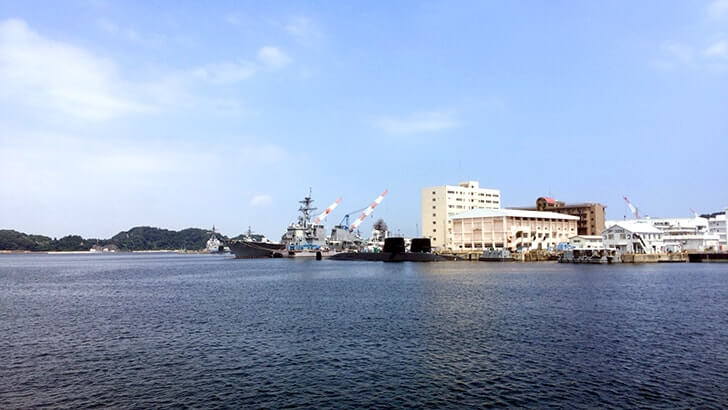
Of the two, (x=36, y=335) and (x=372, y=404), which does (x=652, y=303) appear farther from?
(x=36, y=335)

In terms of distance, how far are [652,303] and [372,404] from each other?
34922 mm

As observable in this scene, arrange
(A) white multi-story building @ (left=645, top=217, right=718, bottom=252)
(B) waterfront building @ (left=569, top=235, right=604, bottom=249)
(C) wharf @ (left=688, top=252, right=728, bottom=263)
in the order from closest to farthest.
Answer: (C) wharf @ (left=688, top=252, right=728, bottom=263) < (A) white multi-story building @ (left=645, top=217, right=718, bottom=252) < (B) waterfront building @ (left=569, top=235, right=604, bottom=249)

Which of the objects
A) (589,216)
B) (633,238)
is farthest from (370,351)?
(589,216)

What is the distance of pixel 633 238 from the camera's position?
4520 inches

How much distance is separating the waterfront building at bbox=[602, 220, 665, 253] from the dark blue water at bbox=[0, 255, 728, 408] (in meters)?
71.5

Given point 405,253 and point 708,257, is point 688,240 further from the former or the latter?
point 405,253

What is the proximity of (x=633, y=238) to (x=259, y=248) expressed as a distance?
112m

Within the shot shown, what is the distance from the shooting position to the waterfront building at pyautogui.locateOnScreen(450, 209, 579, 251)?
495 feet

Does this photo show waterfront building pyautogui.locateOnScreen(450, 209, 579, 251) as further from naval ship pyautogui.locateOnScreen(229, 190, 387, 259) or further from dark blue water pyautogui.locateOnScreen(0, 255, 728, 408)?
dark blue water pyautogui.locateOnScreen(0, 255, 728, 408)

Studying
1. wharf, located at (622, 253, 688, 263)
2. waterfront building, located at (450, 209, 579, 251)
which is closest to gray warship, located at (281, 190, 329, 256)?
waterfront building, located at (450, 209, 579, 251)

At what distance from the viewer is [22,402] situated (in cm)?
1820

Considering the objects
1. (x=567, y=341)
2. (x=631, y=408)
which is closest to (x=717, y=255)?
(x=567, y=341)

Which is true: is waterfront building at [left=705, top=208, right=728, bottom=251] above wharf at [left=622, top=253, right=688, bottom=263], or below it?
above

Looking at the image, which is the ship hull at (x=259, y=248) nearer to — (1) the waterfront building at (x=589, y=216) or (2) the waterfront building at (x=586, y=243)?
(2) the waterfront building at (x=586, y=243)
